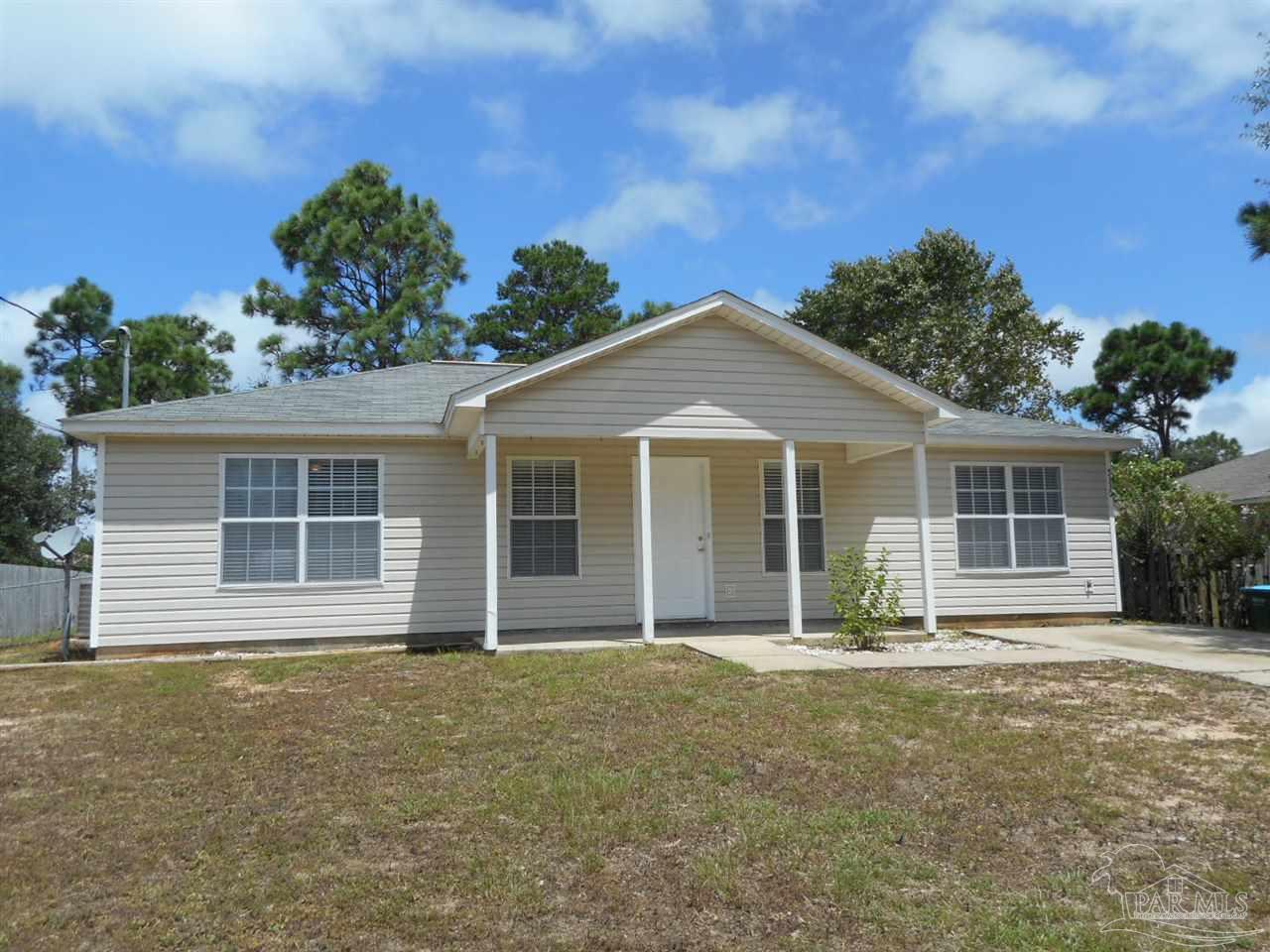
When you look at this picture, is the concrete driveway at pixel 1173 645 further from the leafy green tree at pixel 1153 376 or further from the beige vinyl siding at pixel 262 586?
the leafy green tree at pixel 1153 376

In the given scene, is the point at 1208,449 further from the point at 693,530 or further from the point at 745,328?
the point at 745,328

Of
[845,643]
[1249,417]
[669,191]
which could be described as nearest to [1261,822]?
[845,643]

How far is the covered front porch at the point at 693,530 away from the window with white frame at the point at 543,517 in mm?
14

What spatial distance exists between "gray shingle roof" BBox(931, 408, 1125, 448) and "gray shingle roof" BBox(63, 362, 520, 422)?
240 inches

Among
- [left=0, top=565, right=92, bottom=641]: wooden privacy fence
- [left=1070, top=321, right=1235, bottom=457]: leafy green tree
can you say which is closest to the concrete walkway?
[left=0, top=565, right=92, bottom=641]: wooden privacy fence

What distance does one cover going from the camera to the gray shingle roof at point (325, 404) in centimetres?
1027

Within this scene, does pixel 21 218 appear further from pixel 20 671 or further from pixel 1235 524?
pixel 1235 524

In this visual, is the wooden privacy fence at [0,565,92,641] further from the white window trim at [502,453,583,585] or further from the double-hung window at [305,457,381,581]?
the white window trim at [502,453,583,585]

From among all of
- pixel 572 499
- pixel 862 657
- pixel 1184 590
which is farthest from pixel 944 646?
pixel 1184 590

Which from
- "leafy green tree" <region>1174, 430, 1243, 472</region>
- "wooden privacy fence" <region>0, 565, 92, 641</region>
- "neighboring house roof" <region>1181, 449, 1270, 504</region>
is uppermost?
"leafy green tree" <region>1174, 430, 1243, 472</region>

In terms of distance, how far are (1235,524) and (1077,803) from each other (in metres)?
10.4

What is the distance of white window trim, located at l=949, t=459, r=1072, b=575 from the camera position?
40.9 ft

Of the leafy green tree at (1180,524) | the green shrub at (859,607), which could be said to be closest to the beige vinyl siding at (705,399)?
the green shrub at (859,607)

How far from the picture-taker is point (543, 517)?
11.3 m
